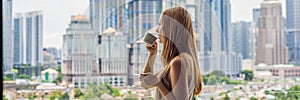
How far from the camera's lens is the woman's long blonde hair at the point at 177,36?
1607 millimetres

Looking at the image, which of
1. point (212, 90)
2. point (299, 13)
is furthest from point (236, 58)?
point (299, 13)

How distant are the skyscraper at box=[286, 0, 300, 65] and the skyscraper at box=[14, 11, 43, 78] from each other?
1542 millimetres

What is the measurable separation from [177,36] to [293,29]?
4.47ft

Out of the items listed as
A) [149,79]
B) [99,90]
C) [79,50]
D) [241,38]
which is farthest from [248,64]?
[149,79]

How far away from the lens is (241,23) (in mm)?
2695

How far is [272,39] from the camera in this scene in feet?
9.04

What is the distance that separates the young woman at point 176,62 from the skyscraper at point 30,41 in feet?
3.57

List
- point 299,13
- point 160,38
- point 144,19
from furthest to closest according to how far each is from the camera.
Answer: point 299,13
point 144,19
point 160,38

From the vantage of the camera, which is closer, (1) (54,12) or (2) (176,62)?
(2) (176,62)

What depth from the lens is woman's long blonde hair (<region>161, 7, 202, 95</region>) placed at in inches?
63.3

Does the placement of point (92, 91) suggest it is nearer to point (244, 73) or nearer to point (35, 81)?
point (35, 81)

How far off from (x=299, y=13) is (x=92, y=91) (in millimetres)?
1380

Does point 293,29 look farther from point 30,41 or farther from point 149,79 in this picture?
point 30,41

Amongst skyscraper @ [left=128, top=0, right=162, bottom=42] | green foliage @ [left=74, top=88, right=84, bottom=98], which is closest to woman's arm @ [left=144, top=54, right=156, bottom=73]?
skyscraper @ [left=128, top=0, right=162, bottom=42]
